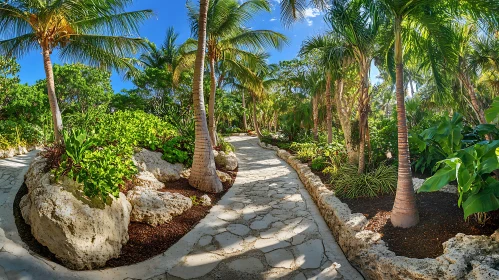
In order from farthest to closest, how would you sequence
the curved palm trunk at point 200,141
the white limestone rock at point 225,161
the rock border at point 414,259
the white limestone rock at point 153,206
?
the white limestone rock at point 225,161, the curved palm trunk at point 200,141, the white limestone rock at point 153,206, the rock border at point 414,259

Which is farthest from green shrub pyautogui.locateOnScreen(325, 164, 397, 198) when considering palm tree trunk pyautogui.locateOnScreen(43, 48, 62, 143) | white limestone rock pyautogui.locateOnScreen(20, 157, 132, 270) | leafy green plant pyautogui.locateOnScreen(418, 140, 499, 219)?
palm tree trunk pyautogui.locateOnScreen(43, 48, 62, 143)

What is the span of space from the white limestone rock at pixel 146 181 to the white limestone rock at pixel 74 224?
4.66 ft

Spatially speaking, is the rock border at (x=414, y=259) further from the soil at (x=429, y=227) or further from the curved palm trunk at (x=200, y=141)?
the curved palm trunk at (x=200, y=141)

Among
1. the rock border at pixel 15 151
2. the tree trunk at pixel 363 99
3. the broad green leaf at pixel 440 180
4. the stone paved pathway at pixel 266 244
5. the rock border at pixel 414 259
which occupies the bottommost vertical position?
the stone paved pathway at pixel 266 244

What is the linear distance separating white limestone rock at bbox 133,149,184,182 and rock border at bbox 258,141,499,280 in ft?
13.2

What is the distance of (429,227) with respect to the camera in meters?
3.21

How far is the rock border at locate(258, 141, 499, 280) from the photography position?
7.49 ft

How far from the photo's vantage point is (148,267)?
3.13m

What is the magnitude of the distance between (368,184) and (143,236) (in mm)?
4175

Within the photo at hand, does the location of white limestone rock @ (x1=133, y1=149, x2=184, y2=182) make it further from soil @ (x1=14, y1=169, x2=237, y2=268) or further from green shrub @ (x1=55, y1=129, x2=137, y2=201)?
green shrub @ (x1=55, y1=129, x2=137, y2=201)

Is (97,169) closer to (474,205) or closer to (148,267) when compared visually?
(148,267)

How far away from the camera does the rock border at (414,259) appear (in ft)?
7.49

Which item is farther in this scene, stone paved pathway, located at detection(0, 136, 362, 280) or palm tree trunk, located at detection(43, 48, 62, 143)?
palm tree trunk, located at detection(43, 48, 62, 143)

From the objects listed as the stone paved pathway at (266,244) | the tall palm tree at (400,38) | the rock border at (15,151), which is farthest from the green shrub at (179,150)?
the tall palm tree at (400,38)
